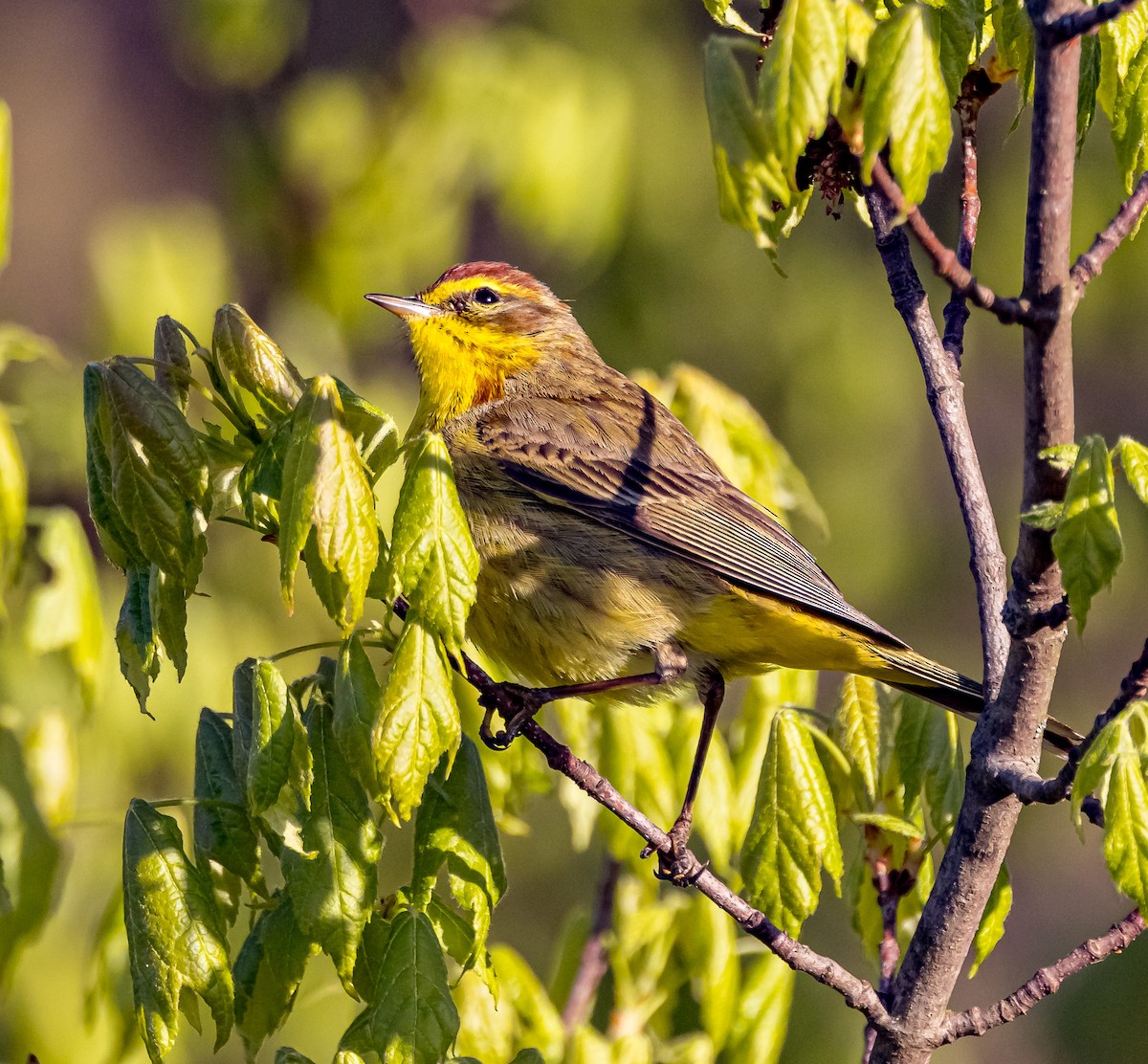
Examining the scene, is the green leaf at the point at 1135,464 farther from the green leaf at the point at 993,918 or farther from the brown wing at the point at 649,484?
the brown wing at the point at 649,484

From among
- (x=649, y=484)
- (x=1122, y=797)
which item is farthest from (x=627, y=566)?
(x=1122, y=797)

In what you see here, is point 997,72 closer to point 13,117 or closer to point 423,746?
point 423,746

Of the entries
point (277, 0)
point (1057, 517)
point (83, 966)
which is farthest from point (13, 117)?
point (1057, 517)

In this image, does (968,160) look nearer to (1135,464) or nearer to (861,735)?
(1135,464)

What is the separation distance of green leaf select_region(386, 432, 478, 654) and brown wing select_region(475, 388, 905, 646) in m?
1.84

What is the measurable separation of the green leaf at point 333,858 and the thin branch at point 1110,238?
5.54 ft

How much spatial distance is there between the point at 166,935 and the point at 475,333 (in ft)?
9.71

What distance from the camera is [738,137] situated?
7.80ft

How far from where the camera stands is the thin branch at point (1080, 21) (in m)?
2.35

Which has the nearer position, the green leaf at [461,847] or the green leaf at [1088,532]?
the green leaf at [1088,532]

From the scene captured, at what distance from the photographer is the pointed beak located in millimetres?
5169

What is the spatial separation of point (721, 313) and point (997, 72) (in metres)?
6.15

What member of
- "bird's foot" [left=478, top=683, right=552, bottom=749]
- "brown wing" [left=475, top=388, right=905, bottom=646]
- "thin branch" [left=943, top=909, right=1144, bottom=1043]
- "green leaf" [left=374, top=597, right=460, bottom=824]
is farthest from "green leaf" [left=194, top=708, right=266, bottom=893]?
"brown wing" [left=475, top=388, right=905, bottom=646]

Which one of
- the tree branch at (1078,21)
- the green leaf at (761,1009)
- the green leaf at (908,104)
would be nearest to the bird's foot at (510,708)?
the green leaf at (761,1009)
